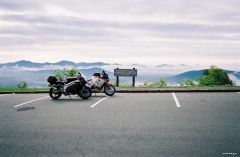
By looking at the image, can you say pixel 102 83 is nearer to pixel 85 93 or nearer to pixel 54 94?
pixel 85 93

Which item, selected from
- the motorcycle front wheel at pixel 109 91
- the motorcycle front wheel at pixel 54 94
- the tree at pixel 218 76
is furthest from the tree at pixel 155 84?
the tree at pixel 218 76

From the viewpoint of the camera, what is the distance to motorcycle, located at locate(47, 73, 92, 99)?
15461 mm

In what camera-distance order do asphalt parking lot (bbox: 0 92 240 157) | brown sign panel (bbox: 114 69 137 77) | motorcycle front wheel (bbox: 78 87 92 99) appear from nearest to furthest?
asphalt parking lot (bbox: 0 92 240 157), motorcycle front wheel (bbox: 78 87 92 99), brown sign panel (bbox: 114 69 137 77)

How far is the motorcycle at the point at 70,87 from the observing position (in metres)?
15.5

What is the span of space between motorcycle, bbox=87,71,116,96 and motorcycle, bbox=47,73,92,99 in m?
0.82

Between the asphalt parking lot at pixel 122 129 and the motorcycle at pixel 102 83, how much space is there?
305 cm

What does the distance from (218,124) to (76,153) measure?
4317 millimetres

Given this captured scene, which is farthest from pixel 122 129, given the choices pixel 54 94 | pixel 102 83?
pixel 102 83

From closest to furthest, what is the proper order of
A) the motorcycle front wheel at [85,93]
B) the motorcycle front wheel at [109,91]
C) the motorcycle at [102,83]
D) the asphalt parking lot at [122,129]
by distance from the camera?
the asphalt parking lot at [122,129], the motorcycle front wheel at [85,93], the motorcycle at [102,83], the motorcycle front wheel at [109,91]

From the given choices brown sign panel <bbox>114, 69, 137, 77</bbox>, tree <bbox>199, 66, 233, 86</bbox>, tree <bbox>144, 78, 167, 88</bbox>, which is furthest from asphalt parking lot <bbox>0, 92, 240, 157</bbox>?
tree <bbox>199, 66, 233, 86</bbox>

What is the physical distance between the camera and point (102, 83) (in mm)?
16609

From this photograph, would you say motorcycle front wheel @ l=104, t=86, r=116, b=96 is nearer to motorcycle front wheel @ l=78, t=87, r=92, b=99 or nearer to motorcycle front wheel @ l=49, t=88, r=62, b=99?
motorcycle front wheel @ l=78, t=87, r=92, b=99

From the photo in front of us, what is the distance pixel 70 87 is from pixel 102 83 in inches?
71.3

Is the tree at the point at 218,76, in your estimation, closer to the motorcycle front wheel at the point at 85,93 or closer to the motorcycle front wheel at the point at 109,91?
the motorcycle front wheel at the point at 109,91
